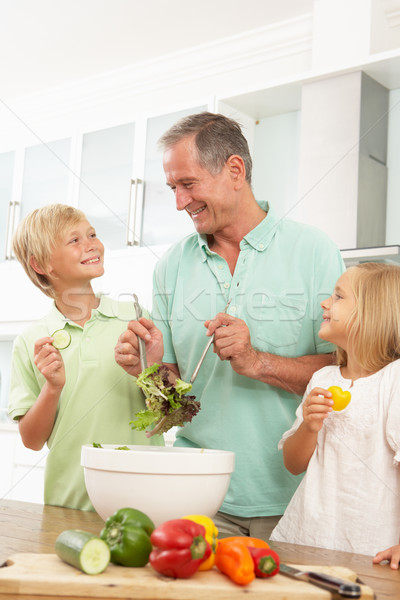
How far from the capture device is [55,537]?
1049 millimetres

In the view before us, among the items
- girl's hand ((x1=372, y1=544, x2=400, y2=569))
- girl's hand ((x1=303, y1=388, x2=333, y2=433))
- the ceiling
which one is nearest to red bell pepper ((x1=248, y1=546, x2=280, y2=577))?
girl's hand ((x1=372, y1=544, x2=400, y2=569))

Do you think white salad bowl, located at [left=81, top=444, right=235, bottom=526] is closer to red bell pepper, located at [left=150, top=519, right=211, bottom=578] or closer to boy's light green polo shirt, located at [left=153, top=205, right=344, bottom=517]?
red bell pepper, located at [left=150, top=519, right=211, bottom=578]

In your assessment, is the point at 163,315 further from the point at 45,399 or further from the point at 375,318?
the point at 375,318

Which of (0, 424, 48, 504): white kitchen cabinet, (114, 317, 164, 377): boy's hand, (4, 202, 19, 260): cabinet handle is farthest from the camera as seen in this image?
(4, 202, 19, 260): cabinet handle

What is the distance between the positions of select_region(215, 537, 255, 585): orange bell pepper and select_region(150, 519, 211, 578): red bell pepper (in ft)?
0.12

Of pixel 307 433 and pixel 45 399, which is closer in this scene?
pixel 307 433

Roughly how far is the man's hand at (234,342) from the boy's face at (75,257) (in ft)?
1.32

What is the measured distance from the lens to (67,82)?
4.13 metres

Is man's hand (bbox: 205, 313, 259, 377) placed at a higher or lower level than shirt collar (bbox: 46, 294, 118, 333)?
lower

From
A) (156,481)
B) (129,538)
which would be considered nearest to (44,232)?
(156,481)

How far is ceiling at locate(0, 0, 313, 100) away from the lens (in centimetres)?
320

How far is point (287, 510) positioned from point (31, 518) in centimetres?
48

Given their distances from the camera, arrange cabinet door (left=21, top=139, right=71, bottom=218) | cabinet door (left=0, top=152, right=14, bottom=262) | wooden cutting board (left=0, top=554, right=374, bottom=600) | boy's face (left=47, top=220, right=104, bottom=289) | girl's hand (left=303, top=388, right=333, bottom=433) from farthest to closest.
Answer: cabinet door (left=0, top=152, right=14, bottom=262)
cabinet door (left=21, top=139, right=71, bottom=218)
boy's face (left=47, top=220, right=104, bottom=289)
girl's hand (left=303, top=388, right=333, bottom=433)
wooden cutting board (left=0, top=554, right=374, bottom=600)

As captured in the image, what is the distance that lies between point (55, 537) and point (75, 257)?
768 mm
